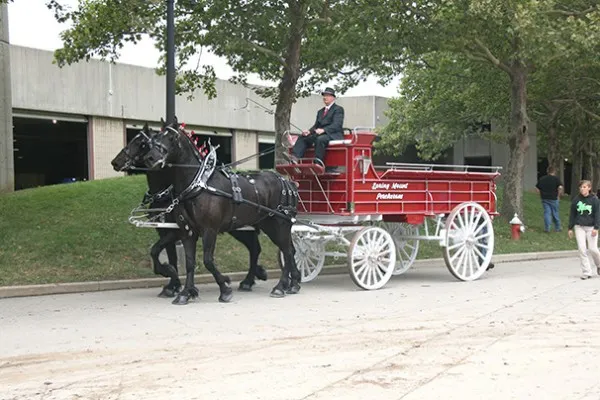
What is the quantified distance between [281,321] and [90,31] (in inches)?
344

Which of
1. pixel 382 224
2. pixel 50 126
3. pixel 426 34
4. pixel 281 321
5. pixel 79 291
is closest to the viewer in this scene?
pixel 281 321

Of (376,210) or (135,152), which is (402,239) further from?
(135,152)

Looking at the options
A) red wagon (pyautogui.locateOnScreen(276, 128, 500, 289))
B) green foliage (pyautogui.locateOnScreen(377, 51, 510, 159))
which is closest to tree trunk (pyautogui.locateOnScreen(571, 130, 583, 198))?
green foliage (pyautogui.locateOnScreen(377, 51, 510, 159))

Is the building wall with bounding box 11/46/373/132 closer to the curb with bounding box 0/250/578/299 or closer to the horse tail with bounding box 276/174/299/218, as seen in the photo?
the curb with bounding box 0/250/578/299

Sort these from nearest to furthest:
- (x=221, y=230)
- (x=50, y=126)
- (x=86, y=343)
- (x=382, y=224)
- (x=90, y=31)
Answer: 1. (x=86, y=343)
2. (x=221, y=230)
3. (x=382, y=224)
4. (x=90, y=31)
5. (x=50, y=126)

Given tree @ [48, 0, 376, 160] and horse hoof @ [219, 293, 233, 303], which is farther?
tree @ [48, 0, 376, 160]

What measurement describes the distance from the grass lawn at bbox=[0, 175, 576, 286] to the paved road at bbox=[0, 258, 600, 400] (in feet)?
4.69

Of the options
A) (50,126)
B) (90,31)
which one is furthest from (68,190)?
(50,126)

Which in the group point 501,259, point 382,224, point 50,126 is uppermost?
point 50,126

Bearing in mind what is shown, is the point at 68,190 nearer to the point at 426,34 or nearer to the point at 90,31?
the point at 90,31

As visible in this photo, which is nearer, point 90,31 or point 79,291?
point 79,291

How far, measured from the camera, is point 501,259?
17516mm

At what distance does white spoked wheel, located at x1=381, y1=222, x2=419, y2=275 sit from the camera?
13.9m

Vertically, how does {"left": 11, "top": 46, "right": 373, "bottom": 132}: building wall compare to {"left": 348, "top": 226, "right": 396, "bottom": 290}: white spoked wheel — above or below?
above
